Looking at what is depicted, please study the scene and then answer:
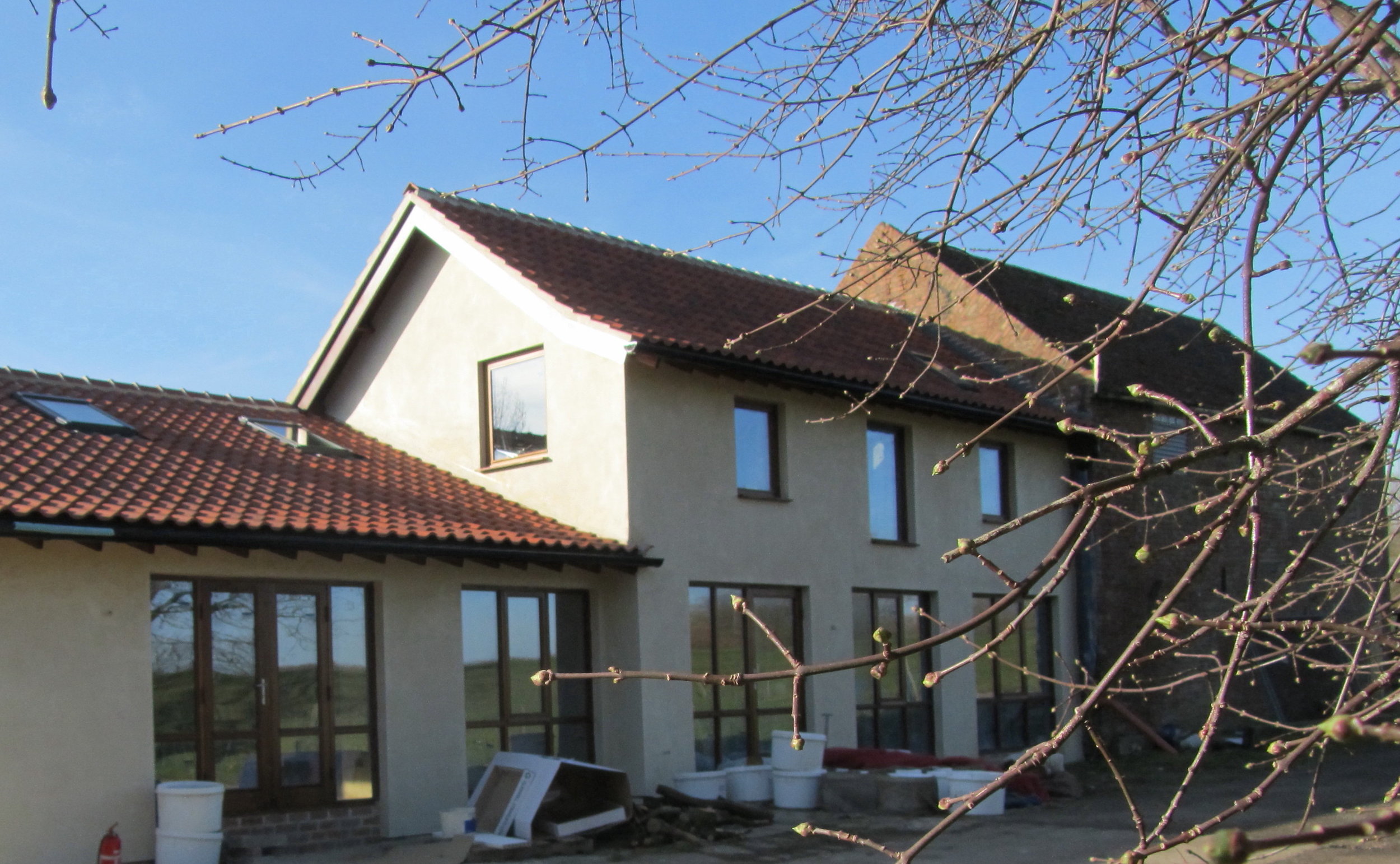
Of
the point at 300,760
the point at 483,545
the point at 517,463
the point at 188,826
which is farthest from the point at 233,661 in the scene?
the point at 517,463

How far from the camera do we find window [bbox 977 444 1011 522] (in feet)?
62.4

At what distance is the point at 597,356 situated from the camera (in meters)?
14.6

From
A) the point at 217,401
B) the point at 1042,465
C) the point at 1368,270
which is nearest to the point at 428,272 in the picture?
the point at 217,401

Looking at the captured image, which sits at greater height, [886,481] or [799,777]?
[886,481]

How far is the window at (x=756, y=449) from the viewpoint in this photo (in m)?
15.6

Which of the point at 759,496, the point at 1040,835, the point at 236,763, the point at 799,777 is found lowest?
the point at 1040,835

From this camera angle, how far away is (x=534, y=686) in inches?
545

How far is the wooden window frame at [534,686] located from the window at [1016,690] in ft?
18.8

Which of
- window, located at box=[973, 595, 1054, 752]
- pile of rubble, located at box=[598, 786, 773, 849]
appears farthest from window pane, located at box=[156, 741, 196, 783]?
window, located at box=[973, 595, 1054, 752]

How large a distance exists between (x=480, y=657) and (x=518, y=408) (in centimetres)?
331

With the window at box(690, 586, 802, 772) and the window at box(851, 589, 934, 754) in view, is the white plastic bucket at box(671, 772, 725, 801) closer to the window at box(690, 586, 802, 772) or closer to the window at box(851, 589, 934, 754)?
the window at box(690, 586, 802, 772)

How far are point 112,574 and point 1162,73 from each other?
899cm

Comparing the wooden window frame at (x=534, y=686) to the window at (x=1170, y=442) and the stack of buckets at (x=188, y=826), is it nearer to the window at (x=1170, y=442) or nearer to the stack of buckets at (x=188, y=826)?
the stack of buckets at (x=188, y=826)

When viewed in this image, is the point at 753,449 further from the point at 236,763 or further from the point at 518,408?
the point at 236,763
